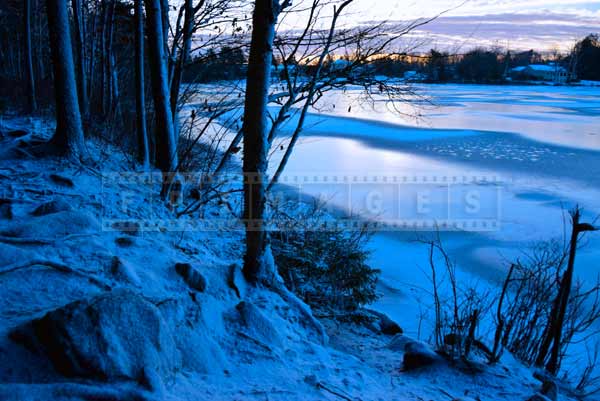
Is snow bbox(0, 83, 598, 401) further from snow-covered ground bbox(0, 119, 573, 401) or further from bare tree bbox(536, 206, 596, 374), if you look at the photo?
bare tree bbox(536, 206, 596, 374)

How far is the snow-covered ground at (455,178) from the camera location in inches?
342

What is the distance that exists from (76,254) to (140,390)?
5.69ft

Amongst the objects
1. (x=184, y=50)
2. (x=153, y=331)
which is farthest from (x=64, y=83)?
(x=153, y=331)

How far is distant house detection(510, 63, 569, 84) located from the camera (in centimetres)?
6764

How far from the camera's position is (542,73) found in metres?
73.2

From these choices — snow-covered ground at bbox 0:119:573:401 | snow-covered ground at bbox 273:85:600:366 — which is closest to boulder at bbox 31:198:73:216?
snow-covered ground at bbox 0:119:573:401

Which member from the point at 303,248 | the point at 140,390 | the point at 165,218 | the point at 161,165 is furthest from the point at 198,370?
the point at 161,165

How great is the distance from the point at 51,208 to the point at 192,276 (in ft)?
5.68

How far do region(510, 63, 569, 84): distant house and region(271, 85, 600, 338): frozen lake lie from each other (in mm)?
47248

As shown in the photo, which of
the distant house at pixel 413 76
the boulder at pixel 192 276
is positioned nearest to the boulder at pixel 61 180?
the boulder at pixel 192 276

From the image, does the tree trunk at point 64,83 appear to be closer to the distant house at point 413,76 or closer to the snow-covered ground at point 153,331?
the snow-covered ground at point 153,331

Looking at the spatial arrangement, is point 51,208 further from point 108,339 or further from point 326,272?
point 326,272

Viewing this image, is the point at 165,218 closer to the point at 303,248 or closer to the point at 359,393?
the point at 303,248

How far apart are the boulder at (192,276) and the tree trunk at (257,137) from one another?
0.59 metres
